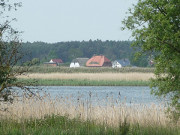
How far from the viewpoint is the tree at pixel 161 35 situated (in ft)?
37.4

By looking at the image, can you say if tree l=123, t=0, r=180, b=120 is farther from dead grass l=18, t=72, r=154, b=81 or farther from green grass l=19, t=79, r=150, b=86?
dead grass l=18, t=72, r=154, b=81

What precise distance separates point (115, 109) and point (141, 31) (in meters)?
2.86

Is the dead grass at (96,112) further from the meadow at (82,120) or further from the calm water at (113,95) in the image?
the calm water at (113,95)

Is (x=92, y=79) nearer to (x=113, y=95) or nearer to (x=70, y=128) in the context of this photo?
(x=113, y=95)

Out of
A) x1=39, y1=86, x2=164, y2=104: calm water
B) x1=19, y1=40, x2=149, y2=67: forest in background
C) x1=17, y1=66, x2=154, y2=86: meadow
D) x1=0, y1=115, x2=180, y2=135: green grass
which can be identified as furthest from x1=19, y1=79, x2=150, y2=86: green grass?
x1=19, y1=40, x2=149, y2=67: forest in background

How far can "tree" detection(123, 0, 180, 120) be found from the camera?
37.4 feet

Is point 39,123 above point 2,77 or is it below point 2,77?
below

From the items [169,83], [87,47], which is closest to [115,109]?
[169,83]

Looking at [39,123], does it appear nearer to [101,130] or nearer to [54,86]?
[101,130]

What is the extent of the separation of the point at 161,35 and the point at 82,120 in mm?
3778

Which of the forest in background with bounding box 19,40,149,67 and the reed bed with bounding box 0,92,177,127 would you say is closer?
the reed bed with bounding box 0,92,177,127

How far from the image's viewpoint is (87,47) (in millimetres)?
131125

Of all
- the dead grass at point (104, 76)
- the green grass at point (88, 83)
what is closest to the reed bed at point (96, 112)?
the green grass at point (88, 83)

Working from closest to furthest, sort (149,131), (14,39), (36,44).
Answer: (14,39) → (149,131) → (36,44)
